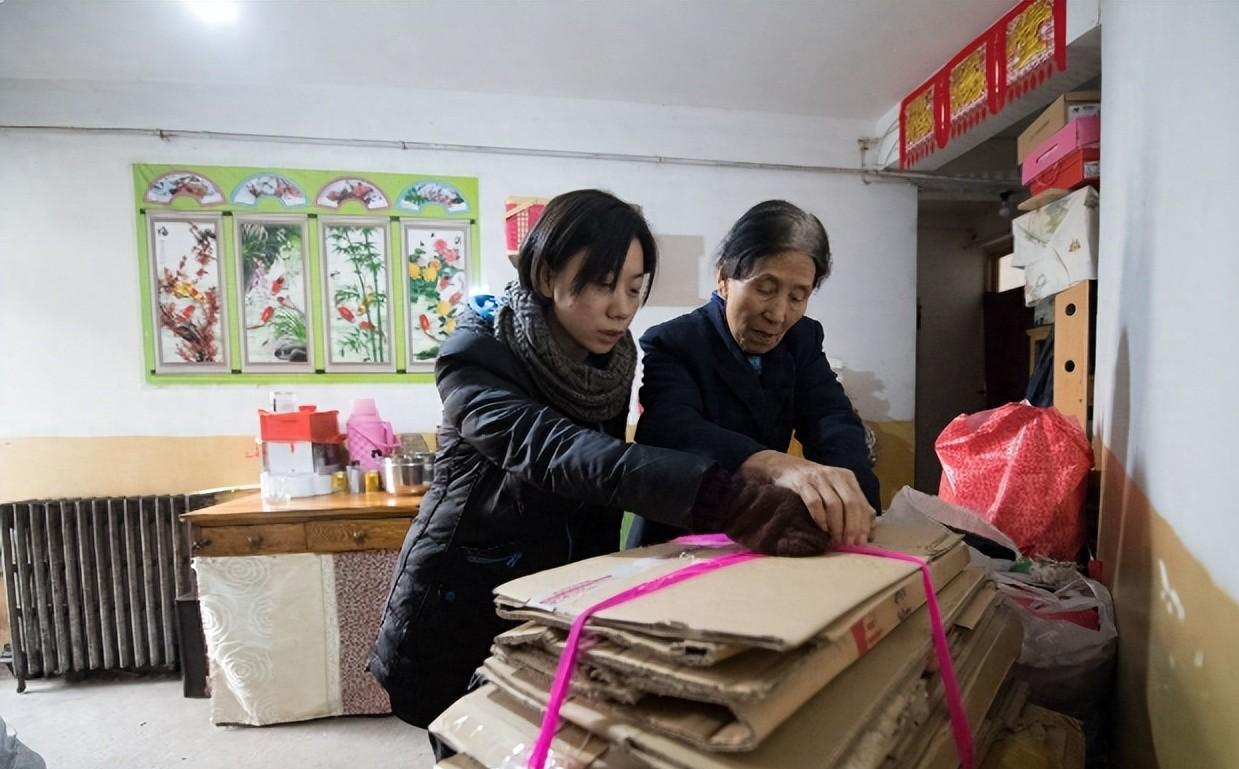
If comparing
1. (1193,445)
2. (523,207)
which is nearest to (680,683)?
(1193,445)

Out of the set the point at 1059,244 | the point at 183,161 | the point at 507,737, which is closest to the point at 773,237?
the point at 507,737

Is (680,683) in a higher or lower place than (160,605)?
higher

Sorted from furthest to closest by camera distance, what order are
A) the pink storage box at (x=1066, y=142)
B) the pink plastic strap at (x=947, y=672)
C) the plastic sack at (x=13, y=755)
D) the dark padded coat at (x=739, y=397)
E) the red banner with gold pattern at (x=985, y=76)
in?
the red banner with gold pattern at (x=985, y=76) < the pink storage box at (x=1066, y=142) < the plastic sack at (x=13, y=755) < the dark padded coat at (x=739, y=397) < the pink plastic strap at (x=947, y=672)

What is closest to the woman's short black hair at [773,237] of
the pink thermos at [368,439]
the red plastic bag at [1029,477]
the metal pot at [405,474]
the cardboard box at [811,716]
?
the cardboard box at [811,716]

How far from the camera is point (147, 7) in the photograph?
1.98 meters

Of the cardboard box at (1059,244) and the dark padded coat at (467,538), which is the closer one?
the dark padded coat at (467,538)

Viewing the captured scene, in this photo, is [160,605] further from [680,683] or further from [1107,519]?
[1107,519]

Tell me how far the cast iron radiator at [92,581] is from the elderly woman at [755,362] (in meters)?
2.53

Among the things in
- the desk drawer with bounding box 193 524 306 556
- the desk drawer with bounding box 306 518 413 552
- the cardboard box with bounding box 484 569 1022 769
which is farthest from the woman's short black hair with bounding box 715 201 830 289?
the desk drawer with bounding box 193 524 306 556

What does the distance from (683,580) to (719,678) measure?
155 mm

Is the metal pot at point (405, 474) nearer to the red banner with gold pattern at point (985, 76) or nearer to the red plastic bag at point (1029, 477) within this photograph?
the red plastic bag at point (1029, 477)

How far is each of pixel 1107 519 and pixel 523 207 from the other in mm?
2311

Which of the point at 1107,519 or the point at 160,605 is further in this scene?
the point at 160,605

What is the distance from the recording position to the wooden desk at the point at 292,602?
1966mm
